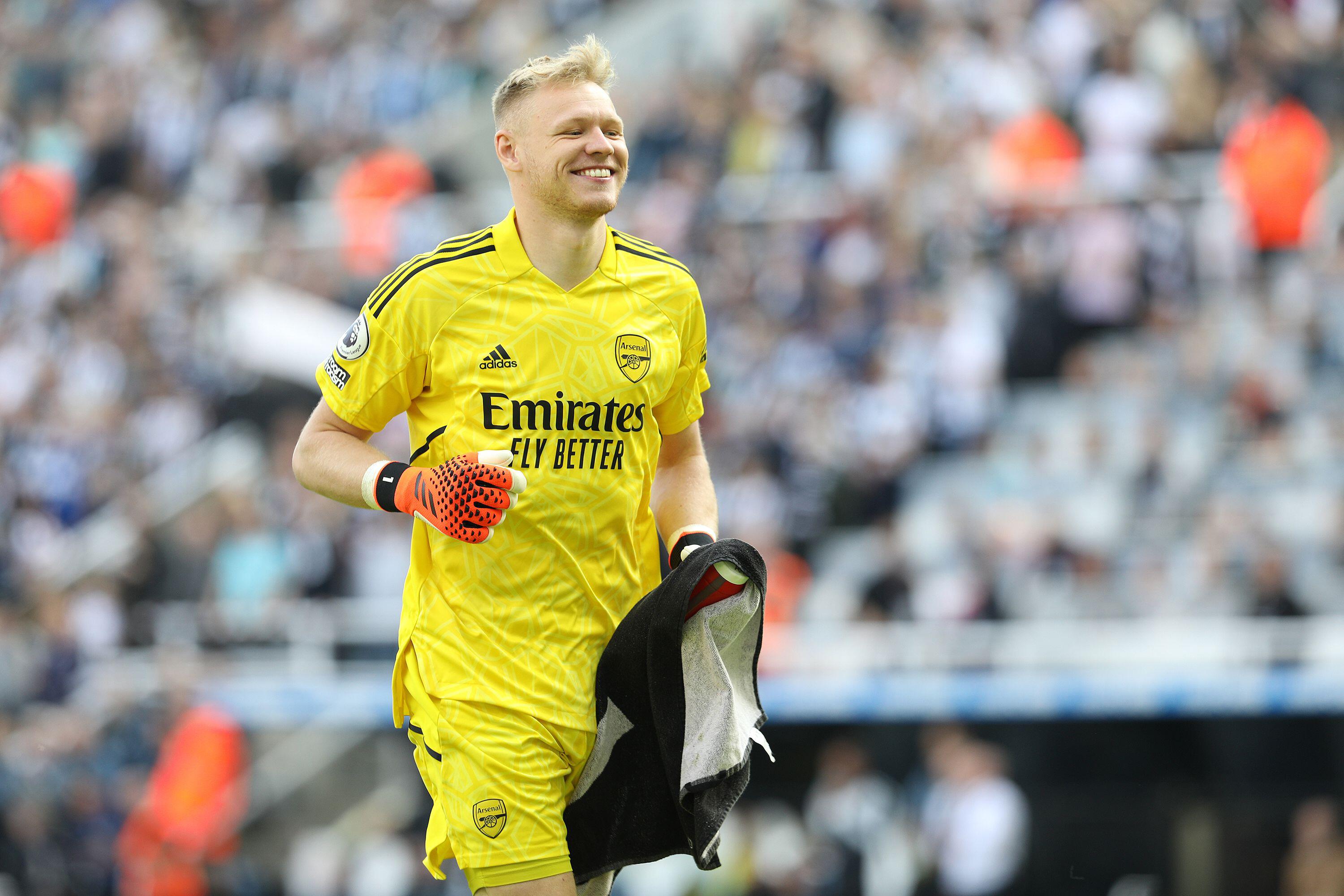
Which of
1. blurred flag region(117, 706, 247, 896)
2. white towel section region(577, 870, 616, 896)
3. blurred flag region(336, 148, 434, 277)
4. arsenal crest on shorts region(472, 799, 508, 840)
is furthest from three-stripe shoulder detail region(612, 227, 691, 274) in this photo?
blurred flag region(336, 148, 434, 277)

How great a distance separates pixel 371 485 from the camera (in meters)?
4.07

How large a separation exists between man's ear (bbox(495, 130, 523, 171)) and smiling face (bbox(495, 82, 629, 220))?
0.01 m

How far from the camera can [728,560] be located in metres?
4.19

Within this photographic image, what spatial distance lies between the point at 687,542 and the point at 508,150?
1.11 meters

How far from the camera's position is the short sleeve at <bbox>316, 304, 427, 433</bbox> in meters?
4.19

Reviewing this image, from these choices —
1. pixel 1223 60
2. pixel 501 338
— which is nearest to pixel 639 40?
pixel 1223 60

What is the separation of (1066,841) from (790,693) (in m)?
1.79

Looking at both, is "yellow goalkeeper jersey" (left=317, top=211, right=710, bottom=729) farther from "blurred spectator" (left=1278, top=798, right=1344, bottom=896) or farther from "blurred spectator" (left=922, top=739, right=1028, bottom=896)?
"blurred spectator" (left=1278, top=798, right=1344, bottom=896)

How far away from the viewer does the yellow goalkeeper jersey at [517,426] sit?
165 inches

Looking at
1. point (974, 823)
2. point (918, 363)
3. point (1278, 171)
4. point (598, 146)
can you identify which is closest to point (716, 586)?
point (598, 146)

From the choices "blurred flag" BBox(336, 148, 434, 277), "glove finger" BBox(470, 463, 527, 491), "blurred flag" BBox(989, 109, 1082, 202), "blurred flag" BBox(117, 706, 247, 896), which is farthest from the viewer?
"blurred flag" BBox(336, 148, 434, 277)

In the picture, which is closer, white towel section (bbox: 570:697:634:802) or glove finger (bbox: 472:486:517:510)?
glove finger (bbox: 472:486:517:510)

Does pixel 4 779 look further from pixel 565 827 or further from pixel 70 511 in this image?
pixel 565 827

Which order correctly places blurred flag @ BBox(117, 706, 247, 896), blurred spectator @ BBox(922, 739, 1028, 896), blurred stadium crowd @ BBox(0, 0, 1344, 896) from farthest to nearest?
blurred flag @ BBox(117, 706, 247, 896)
blurred stadium crowd @ BBox(0, 0, 1344, 896)
blurred spectator @ BBox(922, 739, 1028, 896)
